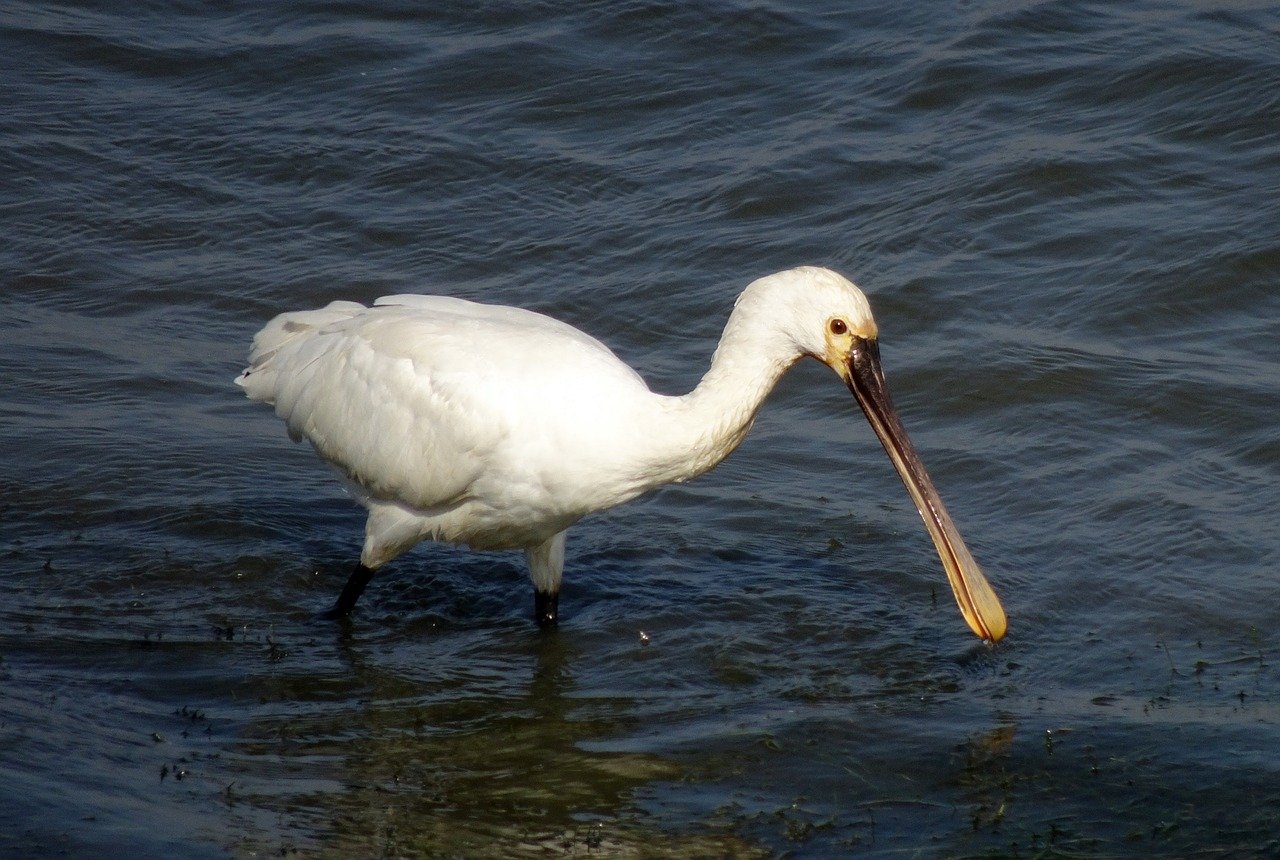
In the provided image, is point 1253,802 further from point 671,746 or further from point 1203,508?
point 1203,508

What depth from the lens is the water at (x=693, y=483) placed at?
639cm

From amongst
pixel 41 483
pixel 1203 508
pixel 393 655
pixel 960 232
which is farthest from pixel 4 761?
pixel 960 232

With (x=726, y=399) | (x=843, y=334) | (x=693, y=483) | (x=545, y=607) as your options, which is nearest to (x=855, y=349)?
(x=843, y=334)

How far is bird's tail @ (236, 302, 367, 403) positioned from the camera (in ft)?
29.6

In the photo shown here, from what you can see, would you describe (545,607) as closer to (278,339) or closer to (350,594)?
(350,594)

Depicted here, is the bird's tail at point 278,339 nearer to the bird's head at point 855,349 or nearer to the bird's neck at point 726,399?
the bird's neck at point 726,399

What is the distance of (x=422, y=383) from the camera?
8000mm

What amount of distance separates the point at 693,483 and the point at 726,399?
119 inches

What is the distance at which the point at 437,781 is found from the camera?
6504 millimetres

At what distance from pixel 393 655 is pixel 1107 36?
383 inches

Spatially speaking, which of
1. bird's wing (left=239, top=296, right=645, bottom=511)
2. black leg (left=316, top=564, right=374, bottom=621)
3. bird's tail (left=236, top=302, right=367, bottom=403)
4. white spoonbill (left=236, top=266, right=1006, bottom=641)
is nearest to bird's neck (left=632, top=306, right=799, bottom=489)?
white spoonbill (left=236, top=266, right=1006, bottom=641)

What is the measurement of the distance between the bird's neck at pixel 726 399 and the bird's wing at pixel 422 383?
38 cm

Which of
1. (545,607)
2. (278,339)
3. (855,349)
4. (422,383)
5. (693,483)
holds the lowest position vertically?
(693,483)

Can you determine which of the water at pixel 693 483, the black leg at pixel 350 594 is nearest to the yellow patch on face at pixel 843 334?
the water at pixel 693 483
